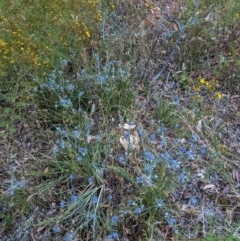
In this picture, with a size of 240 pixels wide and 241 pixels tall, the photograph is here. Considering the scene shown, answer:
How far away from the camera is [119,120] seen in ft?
9.87

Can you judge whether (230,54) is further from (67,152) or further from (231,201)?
(67,152)

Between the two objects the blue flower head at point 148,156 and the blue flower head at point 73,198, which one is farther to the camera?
the blue flower head at point 148,156

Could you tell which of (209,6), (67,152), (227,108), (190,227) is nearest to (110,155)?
(67,152)

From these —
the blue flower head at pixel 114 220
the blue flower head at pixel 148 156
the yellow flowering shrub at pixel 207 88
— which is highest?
the blue flower head at pixel 148 156

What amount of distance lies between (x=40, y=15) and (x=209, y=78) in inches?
60.6

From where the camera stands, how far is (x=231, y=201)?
→ 2707 millimetres

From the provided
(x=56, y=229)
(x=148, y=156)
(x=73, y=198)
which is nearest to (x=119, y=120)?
(x=148, y=156)

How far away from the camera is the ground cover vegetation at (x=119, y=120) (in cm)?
249

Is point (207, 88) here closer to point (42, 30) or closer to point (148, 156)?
point (148, 156)

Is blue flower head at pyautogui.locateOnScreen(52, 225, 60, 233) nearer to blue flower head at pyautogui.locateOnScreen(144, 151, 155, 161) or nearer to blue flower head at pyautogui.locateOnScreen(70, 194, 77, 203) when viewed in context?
blue flower head at pyautogui.locateOnScreen(70, 194, 77, 203)

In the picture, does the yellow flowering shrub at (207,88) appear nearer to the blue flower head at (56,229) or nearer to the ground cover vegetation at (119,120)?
the ground cover vegetation at (119,120)

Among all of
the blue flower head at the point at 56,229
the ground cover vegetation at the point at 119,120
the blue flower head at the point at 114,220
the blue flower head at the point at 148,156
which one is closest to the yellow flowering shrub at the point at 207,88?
the ground cover vegetation at the point at 119,120

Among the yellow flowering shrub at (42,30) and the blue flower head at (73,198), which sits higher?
the yellow flowering shrub at (42,30)

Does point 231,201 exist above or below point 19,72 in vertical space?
below
